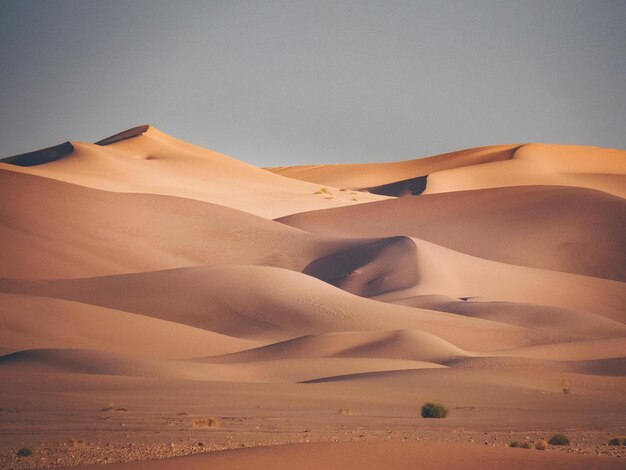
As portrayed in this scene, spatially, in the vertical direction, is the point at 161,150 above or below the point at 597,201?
above

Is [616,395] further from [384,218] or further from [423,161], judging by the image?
[423,161]

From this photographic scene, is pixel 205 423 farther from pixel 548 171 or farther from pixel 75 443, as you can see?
pixel 548 171

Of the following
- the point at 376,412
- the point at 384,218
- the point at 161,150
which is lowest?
the point at 376,412

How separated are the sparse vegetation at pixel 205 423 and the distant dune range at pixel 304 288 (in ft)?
12.9

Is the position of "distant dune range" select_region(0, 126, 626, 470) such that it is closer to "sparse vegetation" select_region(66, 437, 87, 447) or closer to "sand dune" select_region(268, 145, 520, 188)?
"sparse vegetation" select_region(66, 437, 87, 447)

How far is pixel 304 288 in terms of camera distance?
51500mm

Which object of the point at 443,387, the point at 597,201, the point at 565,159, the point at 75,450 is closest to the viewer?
the point at 75,450

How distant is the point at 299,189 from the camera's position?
114500 millimetres

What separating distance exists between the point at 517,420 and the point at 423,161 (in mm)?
145796

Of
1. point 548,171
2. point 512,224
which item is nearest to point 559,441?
point 512,224

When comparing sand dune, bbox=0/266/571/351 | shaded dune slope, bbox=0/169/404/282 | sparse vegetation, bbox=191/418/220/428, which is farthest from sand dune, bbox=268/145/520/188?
sparse vegetation, bbox=191/418/220/428

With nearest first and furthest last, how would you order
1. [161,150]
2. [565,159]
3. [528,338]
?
[528,338], [161,150], [565,159]

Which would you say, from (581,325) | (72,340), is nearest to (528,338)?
(581,325)

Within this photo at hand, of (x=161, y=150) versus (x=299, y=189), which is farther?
(x=161, y=150)
